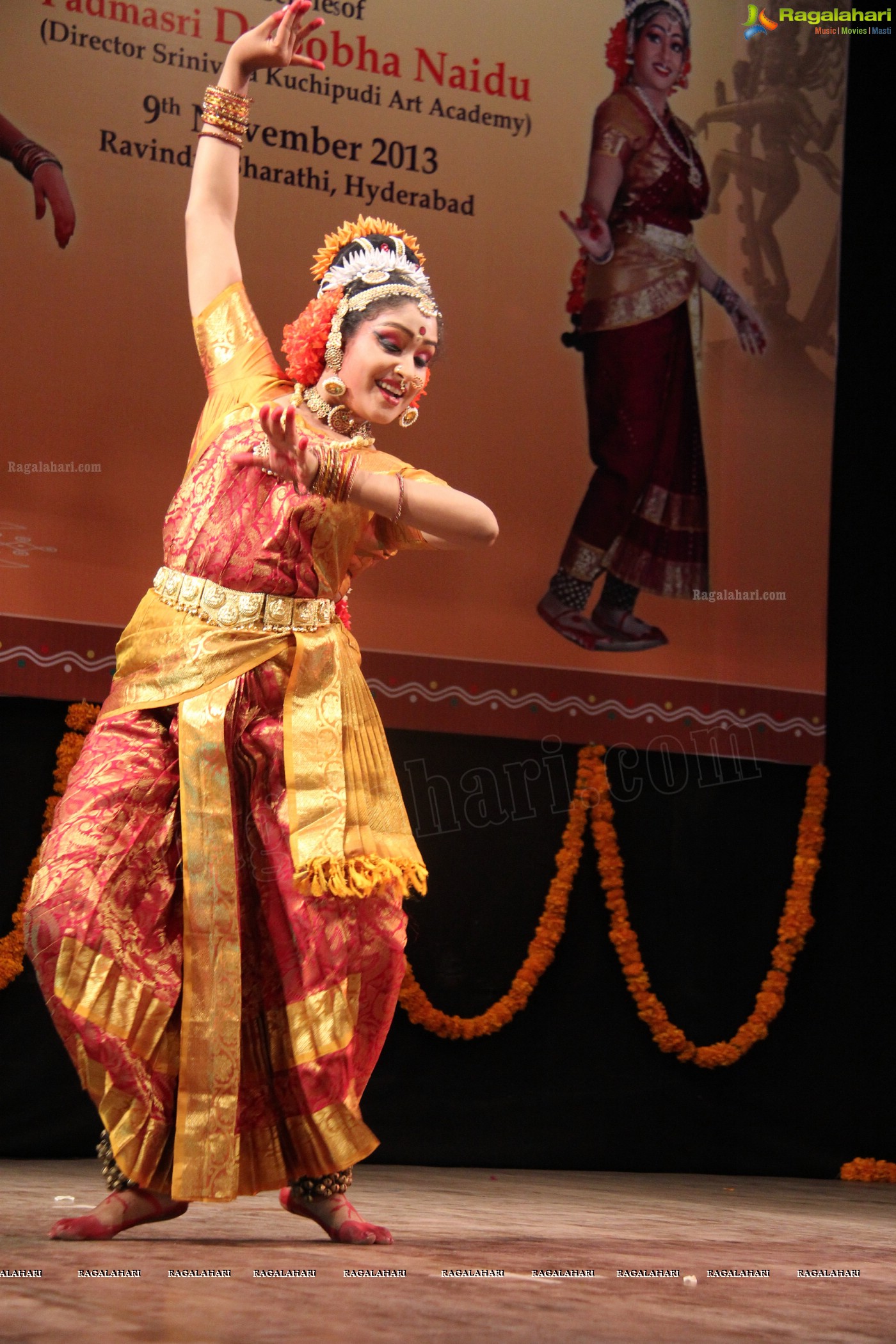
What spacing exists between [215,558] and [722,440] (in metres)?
2.46

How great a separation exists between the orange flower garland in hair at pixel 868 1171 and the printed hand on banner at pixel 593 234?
280cm

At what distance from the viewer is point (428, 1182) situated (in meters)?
3.65

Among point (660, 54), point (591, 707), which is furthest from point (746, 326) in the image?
point (591, 707)

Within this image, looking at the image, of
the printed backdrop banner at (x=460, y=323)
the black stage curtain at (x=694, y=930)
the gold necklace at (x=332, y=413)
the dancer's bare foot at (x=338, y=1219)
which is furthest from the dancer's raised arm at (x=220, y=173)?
the black stage curtain at (x=694, y=930)

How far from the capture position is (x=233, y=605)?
8.05 feet

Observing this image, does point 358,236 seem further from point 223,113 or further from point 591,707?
point 591,707

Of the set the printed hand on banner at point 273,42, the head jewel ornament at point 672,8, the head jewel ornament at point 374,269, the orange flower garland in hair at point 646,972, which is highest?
the head jewel ornament at point 672,8

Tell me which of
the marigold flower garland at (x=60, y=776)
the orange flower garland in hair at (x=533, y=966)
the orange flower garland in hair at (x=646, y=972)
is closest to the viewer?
the marigold flower garland at (x=60, y=776)

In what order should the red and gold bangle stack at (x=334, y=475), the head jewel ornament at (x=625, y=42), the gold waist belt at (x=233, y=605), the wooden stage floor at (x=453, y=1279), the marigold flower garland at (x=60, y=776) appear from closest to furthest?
the wooden stage floor at (x=453, y=1279)
the red and gold bangle stack at (x=334, y=475)
the gold waist belt at (x=233, y=605)
the marigold flower garland at (x=60, y=776)
the head jewel ornament at (x=625, y=42)

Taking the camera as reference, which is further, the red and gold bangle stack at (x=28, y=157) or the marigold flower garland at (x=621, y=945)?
the marigold flower garland at (x=621, y=945)

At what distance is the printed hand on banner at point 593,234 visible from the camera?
4367 millimetres

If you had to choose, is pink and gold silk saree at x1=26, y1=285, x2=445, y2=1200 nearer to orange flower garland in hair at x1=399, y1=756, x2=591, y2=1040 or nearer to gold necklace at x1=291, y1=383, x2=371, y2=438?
gold necklace at x1=291, y1=383, x2=371, y2=438

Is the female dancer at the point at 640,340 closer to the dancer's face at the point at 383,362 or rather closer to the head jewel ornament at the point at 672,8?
the head jewel ornament at the point at 672,8

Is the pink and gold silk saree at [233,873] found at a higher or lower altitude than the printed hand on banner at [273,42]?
lower
